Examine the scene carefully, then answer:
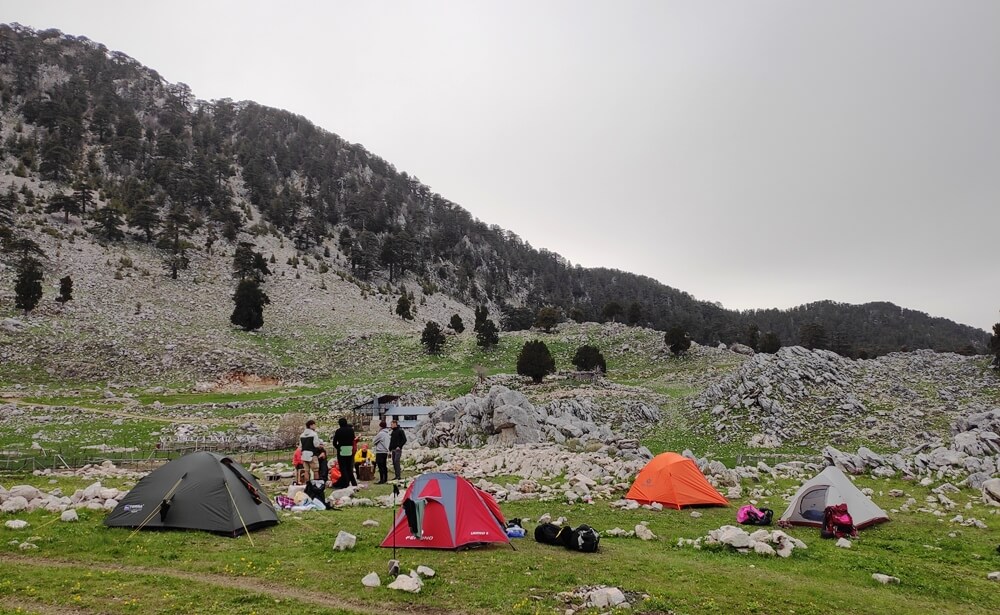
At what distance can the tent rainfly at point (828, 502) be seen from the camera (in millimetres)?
13273

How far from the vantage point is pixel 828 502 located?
43.1 feet

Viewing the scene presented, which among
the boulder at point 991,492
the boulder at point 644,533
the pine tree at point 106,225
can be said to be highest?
the pine tree at point 106,225

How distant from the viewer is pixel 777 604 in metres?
8.00

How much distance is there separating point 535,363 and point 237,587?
140 ft

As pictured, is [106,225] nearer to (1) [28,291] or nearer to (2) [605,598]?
(1) [28,291]

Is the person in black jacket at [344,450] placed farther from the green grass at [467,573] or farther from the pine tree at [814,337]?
the pine tree at [814,337]

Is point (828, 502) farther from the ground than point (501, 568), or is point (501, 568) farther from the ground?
point (828, 502)

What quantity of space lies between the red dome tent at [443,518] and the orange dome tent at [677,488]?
680 centimetres

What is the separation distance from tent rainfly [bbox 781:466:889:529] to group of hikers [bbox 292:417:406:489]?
492 inches

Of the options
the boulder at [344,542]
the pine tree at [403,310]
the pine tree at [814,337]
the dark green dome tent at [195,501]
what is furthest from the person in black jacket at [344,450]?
the pine tree at [814,337]

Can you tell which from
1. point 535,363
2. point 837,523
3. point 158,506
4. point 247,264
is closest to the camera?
point 158,506

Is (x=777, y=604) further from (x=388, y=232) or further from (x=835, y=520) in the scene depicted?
(x=388, y=232)

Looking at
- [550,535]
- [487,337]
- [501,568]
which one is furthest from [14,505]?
[487,337]

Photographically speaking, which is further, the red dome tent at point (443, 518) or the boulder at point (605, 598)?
the red dome tent at point (443, 518)
